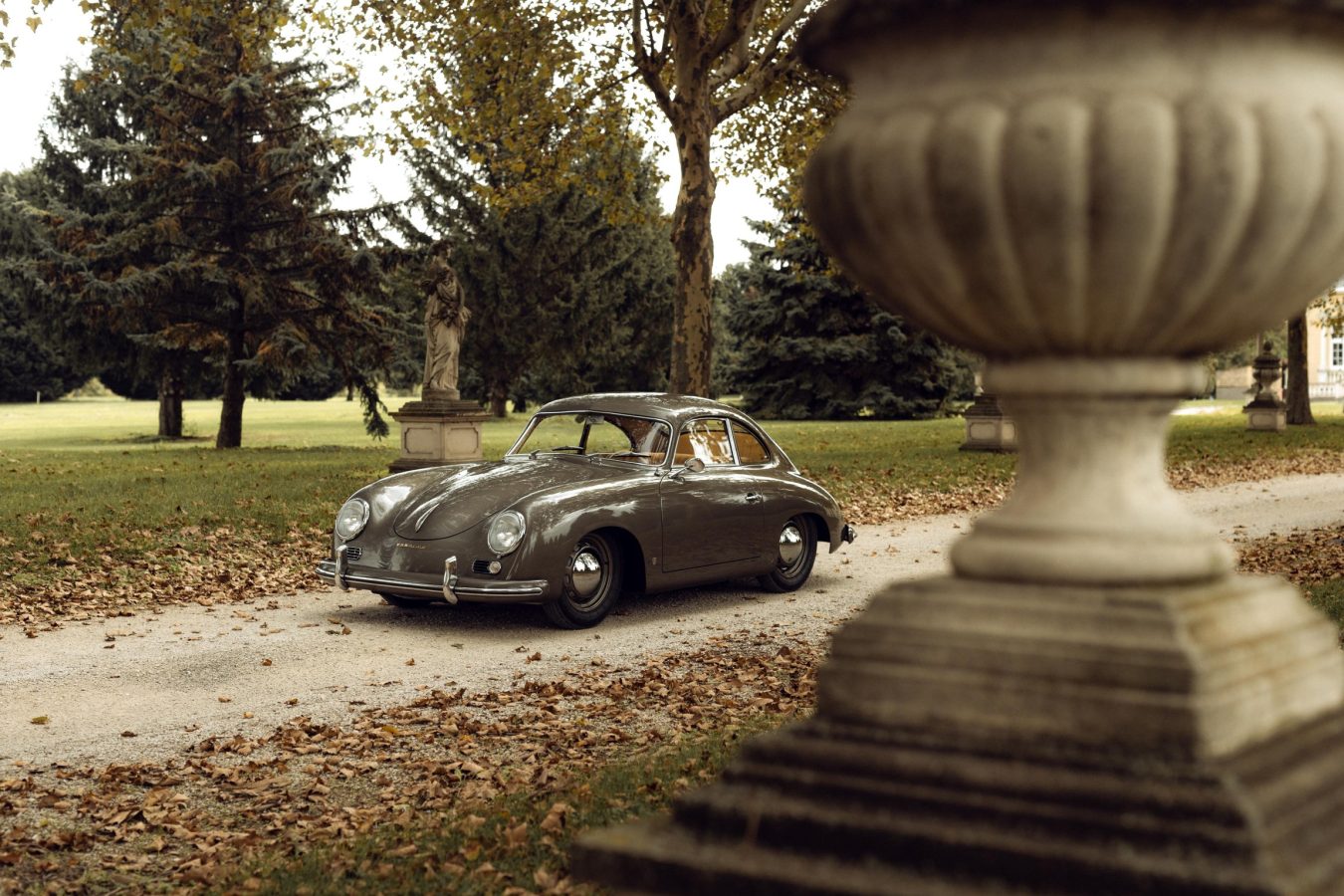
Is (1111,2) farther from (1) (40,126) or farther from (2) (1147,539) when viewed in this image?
(1) (40,126)

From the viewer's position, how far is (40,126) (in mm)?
35000

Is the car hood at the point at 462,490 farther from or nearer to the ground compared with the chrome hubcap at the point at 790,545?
farther from the ground

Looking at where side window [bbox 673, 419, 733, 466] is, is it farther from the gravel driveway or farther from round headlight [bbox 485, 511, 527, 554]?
round headlight [bbox 485, 511, 527, 554]

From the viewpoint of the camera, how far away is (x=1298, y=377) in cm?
3453

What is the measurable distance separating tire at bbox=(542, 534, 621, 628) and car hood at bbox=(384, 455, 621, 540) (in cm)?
45

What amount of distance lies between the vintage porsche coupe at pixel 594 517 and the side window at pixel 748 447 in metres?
0.01

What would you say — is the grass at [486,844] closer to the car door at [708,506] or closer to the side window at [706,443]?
the car door at [708,506]

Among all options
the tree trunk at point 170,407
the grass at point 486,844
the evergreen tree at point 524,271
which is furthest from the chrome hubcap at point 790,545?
the evergreen tree at point 524,271

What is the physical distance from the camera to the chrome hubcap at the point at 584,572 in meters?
8.61

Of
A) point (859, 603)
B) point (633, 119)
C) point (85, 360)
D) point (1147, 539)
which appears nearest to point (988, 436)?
point (633, 119)

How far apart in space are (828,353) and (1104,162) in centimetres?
4197

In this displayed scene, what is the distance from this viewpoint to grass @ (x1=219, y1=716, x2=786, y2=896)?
4.20 m

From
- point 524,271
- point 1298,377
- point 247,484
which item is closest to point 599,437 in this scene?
point 247,484

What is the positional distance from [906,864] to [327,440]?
111 ft
